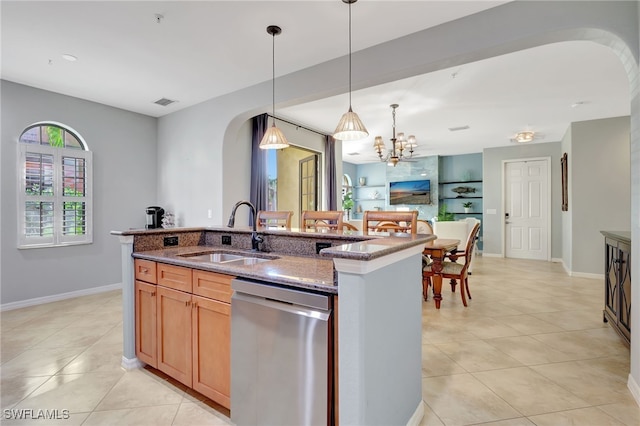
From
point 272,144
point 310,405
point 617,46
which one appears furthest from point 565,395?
point 272,144

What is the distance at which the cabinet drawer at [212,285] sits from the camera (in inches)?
68.8

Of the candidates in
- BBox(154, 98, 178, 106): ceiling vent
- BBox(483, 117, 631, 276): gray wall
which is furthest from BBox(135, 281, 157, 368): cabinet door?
BBox(483, 117, 631, 276): gray wall

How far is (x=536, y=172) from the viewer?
7.27 metres

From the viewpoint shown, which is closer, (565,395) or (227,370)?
(227,370)

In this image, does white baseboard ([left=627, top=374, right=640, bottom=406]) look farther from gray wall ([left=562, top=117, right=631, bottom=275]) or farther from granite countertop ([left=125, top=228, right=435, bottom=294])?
gray wall ([left=562, top=117, right=631, bottom=275])

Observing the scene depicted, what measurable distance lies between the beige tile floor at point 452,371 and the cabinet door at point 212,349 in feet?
0.54

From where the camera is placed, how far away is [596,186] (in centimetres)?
529

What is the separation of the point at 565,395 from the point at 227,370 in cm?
220

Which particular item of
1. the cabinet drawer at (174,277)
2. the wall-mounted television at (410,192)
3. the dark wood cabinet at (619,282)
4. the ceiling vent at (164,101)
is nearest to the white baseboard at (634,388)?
the dark wood cabinet at (619,282)

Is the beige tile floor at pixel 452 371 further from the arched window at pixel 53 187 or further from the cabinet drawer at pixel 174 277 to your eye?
the arched window at pixel 53 187

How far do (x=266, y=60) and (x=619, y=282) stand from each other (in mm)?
3914

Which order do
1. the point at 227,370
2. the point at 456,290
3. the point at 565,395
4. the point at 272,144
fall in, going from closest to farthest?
the point at 227,370, the point at 565,395, the point at 272,144, the point at 456,290

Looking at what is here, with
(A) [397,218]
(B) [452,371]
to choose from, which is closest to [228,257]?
(A) [397,218]

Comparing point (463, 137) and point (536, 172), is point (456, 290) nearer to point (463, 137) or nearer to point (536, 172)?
point (463, 137)
